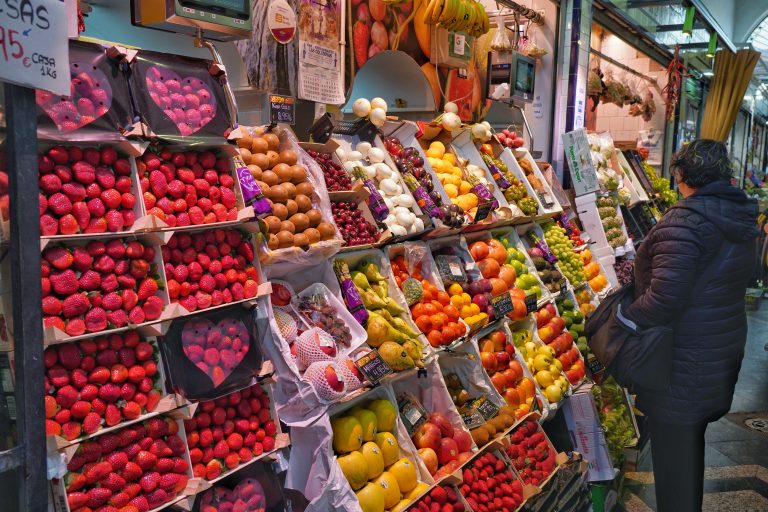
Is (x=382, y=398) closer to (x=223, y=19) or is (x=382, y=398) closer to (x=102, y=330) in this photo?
(x=102, y=330)

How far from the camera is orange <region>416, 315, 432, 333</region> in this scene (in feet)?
11.1

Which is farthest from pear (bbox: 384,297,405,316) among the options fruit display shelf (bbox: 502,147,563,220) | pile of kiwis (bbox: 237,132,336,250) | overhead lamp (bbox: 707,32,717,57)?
overhead lamp (bbox: 707,32,717,57)

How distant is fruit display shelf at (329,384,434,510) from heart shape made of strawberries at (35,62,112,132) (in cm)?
142

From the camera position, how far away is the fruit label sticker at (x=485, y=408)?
3561 millimetres

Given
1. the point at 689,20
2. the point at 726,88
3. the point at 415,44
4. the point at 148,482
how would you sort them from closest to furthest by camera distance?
the point at 148,482, the point at 415,44, the point at 689,20, the point at 726,88

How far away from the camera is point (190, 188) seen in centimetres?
238

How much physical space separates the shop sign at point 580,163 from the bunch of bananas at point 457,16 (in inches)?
58.6

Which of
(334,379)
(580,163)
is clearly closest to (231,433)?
(334,379)

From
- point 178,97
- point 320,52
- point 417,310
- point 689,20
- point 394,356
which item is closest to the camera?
point 178,97

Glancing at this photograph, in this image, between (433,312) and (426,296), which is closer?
(433,312)

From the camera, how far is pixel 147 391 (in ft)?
7.18

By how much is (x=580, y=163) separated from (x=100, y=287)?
15.6 feet

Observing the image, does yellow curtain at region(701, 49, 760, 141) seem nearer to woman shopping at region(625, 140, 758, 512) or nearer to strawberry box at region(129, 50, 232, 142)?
woman shopping at region(625, 140, 758, 512)

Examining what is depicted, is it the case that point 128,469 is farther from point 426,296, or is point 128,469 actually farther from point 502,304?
point 502,304
